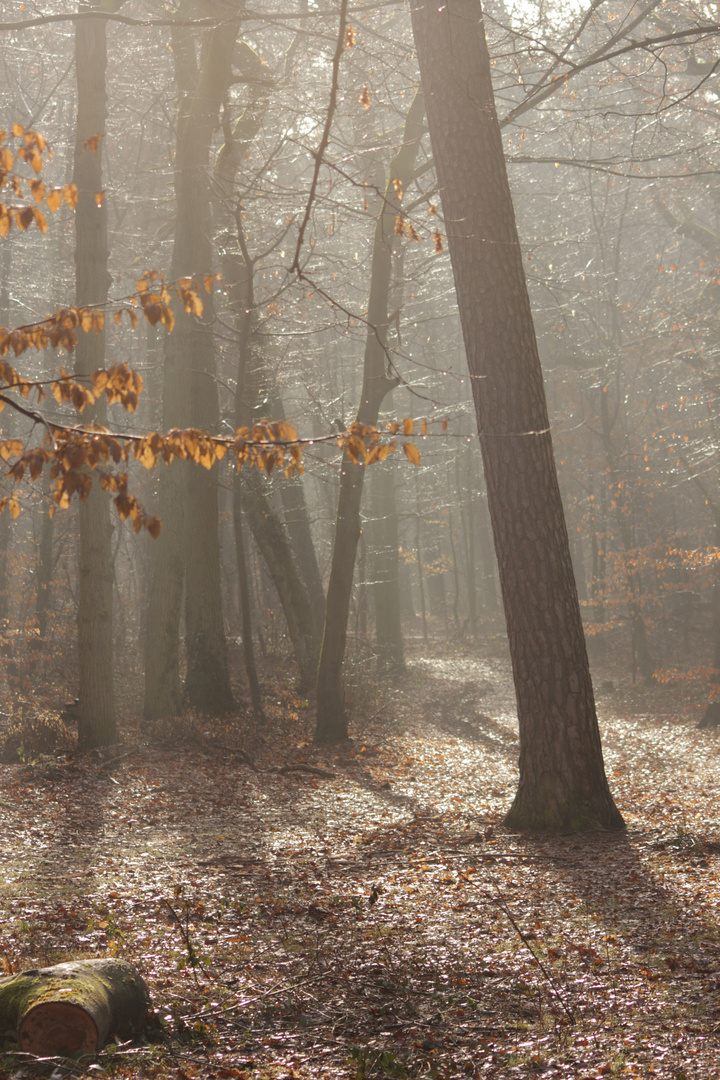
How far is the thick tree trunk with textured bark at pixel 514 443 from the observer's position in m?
6.86

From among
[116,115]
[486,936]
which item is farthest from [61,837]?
[116,115]

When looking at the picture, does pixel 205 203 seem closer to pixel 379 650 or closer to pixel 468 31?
pixel 468 31

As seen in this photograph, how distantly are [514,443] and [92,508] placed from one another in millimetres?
5114

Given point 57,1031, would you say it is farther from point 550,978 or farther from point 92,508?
point 92,508

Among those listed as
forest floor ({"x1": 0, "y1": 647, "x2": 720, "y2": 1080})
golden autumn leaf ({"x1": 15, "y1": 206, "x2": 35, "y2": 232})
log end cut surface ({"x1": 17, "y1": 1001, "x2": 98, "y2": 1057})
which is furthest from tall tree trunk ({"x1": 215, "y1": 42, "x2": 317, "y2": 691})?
log end cut surface ({"x1": 17, "y1": 1001, "x2": 98, "y2": 1057})

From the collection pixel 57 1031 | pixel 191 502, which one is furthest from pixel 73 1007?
pixel 191 502

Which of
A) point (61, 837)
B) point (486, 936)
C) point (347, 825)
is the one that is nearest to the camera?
point (486, 936)

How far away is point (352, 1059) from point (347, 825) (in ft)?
14.9

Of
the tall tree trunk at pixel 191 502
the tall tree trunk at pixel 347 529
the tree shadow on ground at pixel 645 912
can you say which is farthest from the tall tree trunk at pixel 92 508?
the tree shadow on ground at pixel 645 912

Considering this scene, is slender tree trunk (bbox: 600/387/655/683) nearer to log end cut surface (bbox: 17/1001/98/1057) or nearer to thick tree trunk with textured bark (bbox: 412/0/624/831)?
thick tree trunk with textured bark (bbox: 412/0/624/831)

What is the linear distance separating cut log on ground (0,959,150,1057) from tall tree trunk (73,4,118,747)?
6393 mm

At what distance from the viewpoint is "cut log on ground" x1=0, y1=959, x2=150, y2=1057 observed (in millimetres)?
3240

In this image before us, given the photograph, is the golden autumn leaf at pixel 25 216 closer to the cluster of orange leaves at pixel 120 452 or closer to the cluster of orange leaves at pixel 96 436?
the cluster of orange leaves at pixel 96 436

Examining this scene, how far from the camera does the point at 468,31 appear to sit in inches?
288
